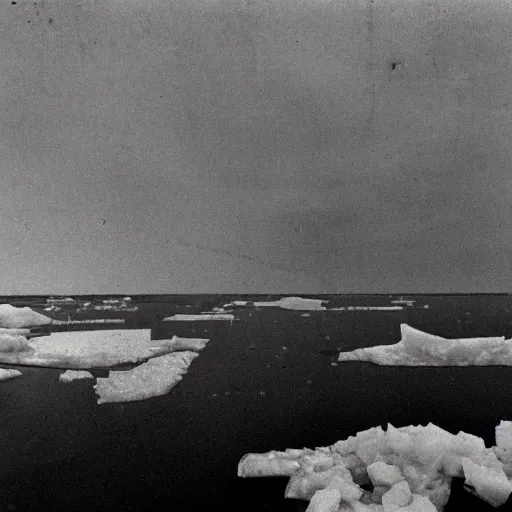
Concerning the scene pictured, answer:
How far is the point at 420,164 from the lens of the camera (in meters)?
2.44

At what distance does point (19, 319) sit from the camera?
181cm

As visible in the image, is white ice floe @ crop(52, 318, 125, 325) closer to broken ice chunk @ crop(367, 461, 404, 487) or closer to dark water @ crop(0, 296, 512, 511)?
dark water @ crop(0, 296, 512, 511)

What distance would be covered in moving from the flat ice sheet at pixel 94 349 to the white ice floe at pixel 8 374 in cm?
8

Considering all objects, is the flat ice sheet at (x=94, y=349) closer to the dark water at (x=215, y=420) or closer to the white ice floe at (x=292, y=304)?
the dark water at (x=215, y=420)

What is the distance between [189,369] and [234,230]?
1.35m

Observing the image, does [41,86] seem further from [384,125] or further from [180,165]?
[384,125]

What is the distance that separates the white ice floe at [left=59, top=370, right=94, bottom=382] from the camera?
115 centimetres

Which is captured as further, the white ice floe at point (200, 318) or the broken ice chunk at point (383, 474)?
the white ice floe at point (200, 318)

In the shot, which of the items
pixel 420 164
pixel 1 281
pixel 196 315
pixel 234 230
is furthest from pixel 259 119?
pixel 1 281

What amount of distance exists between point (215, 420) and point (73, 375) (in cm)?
45

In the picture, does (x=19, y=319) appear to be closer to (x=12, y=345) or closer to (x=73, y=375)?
(x=12, y=345)

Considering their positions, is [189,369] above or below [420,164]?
below

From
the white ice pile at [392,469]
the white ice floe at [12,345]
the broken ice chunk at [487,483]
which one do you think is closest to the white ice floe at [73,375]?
the white ice floe at [12,345]

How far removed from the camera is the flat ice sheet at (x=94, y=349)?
1.30m
